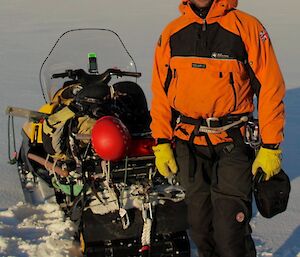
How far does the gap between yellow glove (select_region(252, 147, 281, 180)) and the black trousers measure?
0.14 m

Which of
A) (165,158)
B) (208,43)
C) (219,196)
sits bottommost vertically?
(219,196)

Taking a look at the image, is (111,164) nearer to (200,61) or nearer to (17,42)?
(200,61)

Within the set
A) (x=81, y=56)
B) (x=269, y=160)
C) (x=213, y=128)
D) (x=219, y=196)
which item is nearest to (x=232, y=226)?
(x=219, y=196)

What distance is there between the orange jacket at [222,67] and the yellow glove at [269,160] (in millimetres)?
54

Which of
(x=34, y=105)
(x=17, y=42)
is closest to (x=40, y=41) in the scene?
(x=17, y=42)

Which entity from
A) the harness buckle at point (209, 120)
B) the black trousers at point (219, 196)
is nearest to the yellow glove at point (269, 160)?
the black trousers at point (219, 196)

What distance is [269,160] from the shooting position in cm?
255

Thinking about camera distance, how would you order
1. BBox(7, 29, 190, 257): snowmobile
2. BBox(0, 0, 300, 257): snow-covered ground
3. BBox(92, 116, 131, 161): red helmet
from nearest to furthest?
BBox(92, 116, 131, 161): red helmet → BBox(7, 29, 190, 257): snowmobile → BBox(0, 0, 300, 257): snow-covered ground

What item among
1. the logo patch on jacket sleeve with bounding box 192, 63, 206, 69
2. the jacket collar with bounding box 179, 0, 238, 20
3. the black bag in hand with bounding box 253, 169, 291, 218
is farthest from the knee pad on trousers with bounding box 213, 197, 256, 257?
the jacket collar with bounding box 179, 0, 238, 20

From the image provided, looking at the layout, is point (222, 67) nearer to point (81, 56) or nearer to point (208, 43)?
point (208, 43)

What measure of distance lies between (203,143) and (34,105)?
4291mm

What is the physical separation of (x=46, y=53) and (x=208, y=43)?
24.9ft

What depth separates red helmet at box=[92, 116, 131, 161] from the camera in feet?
9.62

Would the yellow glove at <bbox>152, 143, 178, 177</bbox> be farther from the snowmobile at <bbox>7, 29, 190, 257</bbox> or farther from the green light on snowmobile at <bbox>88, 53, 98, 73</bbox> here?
the green light on snowmobile at <bbox>88, 53, 98, 73</bbox>
